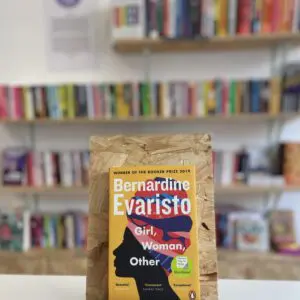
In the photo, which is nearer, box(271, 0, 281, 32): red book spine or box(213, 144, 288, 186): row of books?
box(271, 0, 281, 32): red book spine

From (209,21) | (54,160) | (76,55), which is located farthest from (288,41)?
(54,160)

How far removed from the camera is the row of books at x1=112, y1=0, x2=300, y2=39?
183 centimetres

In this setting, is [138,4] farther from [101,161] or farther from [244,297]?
[244,297]

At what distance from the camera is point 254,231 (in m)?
1.94

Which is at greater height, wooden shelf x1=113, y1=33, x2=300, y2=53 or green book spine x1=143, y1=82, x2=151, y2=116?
wooden shelf x1=113, y1=33, x2=300, y2=53

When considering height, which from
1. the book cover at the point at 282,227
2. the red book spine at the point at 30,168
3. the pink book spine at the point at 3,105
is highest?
the pink book spine at the point at 3,105

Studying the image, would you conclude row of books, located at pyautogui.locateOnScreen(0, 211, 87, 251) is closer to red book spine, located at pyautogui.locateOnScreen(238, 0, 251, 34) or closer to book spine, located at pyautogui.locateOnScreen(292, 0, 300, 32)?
red book spine, located at pyautogui.locateOnScreen(238, 0, 251, 34)

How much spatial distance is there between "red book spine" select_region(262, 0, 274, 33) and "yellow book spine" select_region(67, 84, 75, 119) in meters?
1.13

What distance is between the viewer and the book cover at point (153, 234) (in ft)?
1.73

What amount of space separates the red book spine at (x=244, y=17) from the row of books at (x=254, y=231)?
3.43 ft

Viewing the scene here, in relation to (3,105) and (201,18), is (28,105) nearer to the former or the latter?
(3,105)

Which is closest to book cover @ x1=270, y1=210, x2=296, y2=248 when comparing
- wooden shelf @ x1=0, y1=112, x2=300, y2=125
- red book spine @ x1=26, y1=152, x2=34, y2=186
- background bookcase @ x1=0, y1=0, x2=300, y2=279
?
background bookcase @ x1=0, y1=0, x2=300, y2=279

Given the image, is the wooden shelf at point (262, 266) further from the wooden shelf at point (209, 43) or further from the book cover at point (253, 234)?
the wooden shelf at point (209, 43)

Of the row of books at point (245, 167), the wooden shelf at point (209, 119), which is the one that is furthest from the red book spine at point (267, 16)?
the row of books at point (245, 167)
